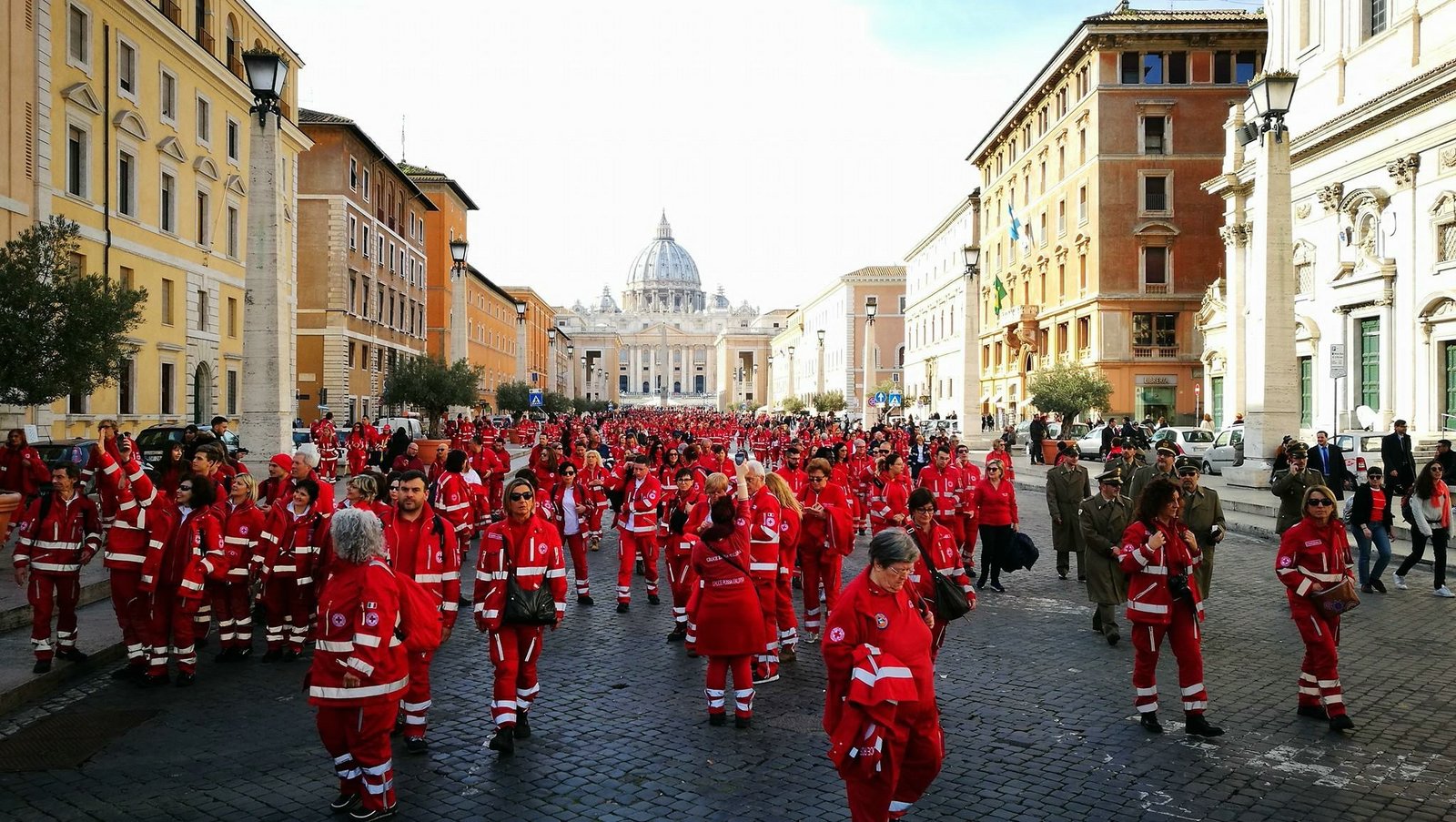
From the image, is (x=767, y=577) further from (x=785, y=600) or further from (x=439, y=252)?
(x=439, y=252)

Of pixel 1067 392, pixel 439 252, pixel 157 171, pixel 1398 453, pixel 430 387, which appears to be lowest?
pixel 1398 453

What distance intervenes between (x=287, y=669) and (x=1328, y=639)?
719 centimetres

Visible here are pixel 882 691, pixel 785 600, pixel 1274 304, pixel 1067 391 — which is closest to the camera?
pixel 882 691

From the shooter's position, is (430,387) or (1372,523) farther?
(430,387)

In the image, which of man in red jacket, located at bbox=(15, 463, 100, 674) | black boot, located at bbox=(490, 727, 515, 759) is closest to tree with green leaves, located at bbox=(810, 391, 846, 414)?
man in red jacket, located at bbox=(15, 463, 100, 674)

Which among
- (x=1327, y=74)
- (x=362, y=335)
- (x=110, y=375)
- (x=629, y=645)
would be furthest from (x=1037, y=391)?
(x=629, y=645)

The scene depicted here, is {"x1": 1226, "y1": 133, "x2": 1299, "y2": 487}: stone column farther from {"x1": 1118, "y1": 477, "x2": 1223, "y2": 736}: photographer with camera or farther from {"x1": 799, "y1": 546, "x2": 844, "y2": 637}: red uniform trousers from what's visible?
{"x1": 1118, "y1": 477, "x2": 1223, "y2": 736}: photographer with camera

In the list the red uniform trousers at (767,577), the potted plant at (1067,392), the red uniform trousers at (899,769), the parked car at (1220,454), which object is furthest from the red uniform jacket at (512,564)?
the potted plant at (1067,392)

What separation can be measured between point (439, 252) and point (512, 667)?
6213 cm

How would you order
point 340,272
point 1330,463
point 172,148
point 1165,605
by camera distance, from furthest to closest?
point 340,272, point 172,148, point 1330,463, point 1165,605

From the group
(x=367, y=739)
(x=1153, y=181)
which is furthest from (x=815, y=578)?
(x=1153, y=181)

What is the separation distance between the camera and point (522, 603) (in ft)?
20.2

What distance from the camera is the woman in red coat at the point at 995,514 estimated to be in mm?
11258

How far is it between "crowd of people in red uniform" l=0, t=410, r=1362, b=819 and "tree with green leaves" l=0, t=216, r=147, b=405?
8.94 meters
